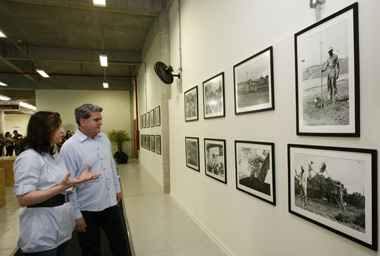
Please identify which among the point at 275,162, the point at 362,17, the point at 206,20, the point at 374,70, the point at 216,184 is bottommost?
the point at 216,184

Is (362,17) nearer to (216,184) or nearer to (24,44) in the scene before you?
(216,184)

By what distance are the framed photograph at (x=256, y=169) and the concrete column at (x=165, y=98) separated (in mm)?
3398

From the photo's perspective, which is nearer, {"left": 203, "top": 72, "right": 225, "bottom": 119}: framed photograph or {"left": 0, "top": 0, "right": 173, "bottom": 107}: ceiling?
{"left": 203, "top": 72, "right": 225, "bottom": 119}: framed photograph

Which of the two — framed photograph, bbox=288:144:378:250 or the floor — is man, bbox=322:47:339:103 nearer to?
framed photograph, bbox=288:144:378:250

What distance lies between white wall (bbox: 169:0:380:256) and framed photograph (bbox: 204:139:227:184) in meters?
0.10

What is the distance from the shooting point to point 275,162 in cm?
203

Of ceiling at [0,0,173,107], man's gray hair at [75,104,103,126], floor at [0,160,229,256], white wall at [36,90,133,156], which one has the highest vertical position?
ceiling at [0,0,173,107]

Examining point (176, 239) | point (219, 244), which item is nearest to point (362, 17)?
point (219, 244)

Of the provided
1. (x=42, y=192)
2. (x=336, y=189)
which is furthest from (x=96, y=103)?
(x=336, y=189)

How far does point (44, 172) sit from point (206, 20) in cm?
297

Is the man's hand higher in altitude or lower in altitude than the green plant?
lower

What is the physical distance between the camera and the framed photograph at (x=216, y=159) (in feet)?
9.71

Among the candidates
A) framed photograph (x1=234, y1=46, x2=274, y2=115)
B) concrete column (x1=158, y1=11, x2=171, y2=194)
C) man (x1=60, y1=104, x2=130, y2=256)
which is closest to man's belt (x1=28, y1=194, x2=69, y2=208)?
man (x1=60, y1=104, x2=130, y2=256)

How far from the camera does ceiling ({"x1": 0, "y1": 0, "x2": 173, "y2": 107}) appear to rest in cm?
587
